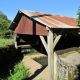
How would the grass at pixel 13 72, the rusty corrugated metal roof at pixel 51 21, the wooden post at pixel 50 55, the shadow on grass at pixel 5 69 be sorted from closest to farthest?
the wooden post at pixel 50 55 < the rusty corrugated metal roof at pixel 51 21 < the grass at pixel 13 72 < the shadow on grass at pixel 5 69

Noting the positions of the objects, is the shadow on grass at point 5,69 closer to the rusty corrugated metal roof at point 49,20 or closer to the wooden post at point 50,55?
the wooden post at point 50,55

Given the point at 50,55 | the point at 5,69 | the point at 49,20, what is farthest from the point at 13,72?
the point at 49,20

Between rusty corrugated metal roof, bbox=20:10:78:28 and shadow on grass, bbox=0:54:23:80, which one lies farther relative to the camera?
shadow on grass, bbox=0:54:23:80

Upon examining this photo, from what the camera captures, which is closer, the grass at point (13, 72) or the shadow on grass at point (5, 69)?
the grass at point (13, 72)

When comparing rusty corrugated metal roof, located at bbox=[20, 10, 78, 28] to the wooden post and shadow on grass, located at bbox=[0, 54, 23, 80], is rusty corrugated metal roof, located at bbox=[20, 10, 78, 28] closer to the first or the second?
the wooden post

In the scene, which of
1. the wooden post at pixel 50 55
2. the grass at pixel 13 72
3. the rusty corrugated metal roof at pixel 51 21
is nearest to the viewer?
the wooden post at pixel 50 55

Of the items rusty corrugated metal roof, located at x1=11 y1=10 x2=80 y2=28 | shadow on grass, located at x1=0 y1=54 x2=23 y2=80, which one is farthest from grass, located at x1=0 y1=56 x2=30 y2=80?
rusty corrugated metal roof, located at x1=11 y1=10 x2=80 y2=28

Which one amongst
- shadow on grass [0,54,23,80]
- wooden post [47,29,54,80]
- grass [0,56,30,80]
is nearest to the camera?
wooden post [47,29,54,80]

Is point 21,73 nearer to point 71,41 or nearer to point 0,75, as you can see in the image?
point 0,75

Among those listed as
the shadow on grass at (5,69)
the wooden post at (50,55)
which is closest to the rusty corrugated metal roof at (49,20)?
the wooden post at (50,55)

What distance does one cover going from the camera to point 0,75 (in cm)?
1225

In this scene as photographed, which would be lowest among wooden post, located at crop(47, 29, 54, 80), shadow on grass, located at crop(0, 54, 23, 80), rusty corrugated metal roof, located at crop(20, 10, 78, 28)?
shadow on grass, located at crop(0, 54, 23, 80)

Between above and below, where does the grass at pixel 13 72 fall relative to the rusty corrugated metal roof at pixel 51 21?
below

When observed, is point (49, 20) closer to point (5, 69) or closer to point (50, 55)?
point (50, 55)
